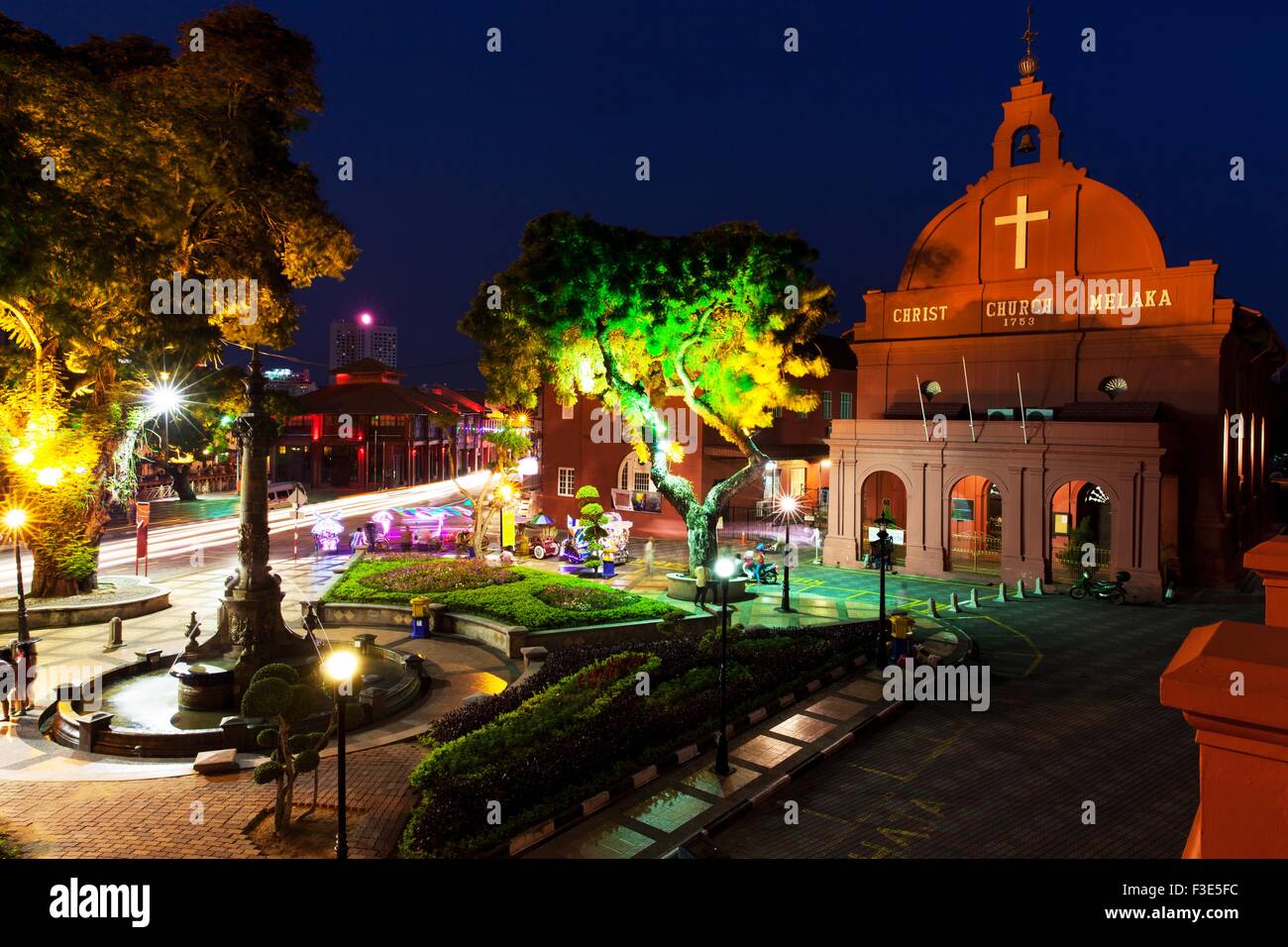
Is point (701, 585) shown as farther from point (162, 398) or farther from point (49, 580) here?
point (49, 580)

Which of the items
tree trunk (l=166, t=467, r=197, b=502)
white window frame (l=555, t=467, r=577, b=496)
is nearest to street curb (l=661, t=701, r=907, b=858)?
white window frame (l=555, t=467, r=577, b=496)

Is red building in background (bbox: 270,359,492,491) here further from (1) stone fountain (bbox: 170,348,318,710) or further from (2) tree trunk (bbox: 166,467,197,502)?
(1) stone fountain (bbox: 170,348,318,710)

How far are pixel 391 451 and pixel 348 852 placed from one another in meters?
65.1

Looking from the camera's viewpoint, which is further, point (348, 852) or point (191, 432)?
point (191, 432)

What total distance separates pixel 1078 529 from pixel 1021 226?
Answer: 1240 centimetres

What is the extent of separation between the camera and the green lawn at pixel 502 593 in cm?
2262

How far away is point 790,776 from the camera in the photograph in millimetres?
13391

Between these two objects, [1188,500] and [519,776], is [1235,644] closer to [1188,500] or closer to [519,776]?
[519,776]

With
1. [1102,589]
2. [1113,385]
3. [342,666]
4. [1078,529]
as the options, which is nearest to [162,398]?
[342,666]

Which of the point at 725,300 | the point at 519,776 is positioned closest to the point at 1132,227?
the point at 725,300

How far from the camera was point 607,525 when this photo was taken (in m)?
35.3

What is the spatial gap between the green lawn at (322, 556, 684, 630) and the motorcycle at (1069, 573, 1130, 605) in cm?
1481

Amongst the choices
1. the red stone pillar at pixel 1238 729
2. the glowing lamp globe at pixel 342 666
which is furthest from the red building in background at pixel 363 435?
the red stone pillar at pixel 1238 729

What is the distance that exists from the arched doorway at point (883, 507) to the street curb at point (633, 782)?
16.6 metres
